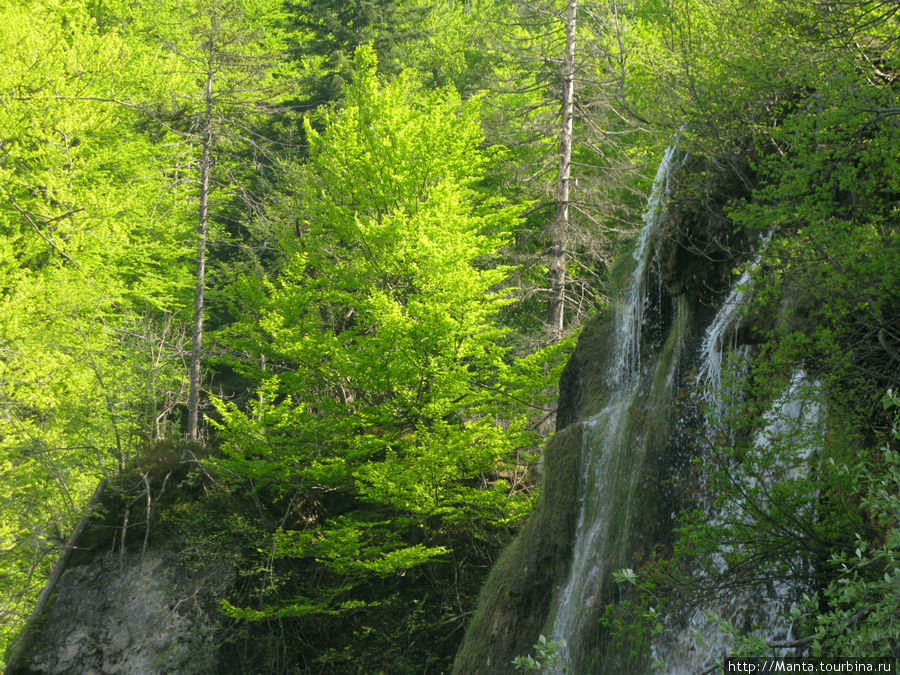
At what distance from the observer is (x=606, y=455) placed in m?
8.88

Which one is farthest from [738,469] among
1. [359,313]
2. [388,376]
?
[359,313]

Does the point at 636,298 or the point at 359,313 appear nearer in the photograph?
the point at 636,298

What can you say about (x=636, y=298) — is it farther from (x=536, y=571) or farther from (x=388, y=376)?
(x=388, y=376)

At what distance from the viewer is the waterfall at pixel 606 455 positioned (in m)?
8.43

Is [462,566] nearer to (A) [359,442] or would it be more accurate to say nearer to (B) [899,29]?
(A) [359,442]

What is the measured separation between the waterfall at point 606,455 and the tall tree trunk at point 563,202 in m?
4.95

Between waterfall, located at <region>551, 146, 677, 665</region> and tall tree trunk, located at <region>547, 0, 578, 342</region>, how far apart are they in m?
4.95

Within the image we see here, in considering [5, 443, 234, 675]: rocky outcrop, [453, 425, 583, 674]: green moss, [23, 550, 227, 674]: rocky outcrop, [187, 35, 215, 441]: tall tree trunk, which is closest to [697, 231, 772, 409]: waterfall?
[453, 425, 583, 674]: green moss

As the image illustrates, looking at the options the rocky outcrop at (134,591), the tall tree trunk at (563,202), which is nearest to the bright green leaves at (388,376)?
the tall tree trunk at (563,202)

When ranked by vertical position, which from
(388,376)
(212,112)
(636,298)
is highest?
(212,112)

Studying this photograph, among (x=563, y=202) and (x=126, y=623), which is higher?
(x=563, y=202)

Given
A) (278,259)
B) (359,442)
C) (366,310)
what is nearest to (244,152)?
(278,259)

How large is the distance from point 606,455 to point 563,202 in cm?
778

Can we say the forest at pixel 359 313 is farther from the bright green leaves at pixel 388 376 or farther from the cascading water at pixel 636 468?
the cascading water at pixel 636 468
